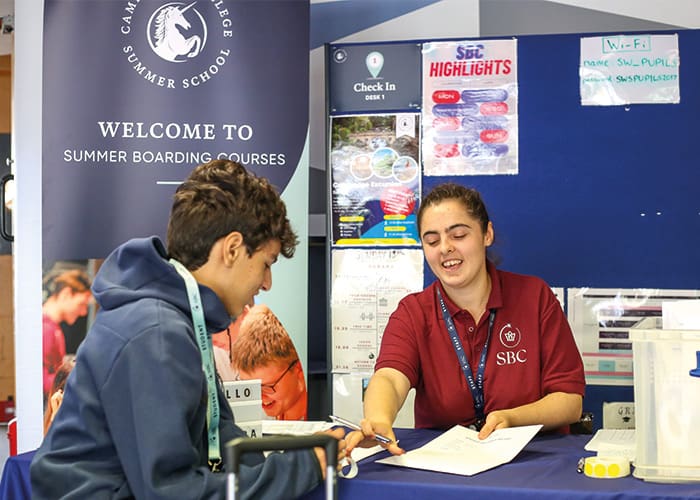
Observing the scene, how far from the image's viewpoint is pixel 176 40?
11.6ft

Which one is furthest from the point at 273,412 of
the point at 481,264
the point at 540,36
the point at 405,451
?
the point at 540,36

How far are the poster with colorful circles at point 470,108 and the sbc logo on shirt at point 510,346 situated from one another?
1.27 meters

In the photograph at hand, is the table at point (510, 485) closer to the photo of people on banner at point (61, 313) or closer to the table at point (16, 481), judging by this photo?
the table at point (16, 481)

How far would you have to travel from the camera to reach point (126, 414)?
5.12ft

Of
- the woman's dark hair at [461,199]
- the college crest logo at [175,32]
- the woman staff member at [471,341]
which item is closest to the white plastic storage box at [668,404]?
the woman staff member at [471,341]

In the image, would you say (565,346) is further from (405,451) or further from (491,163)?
(491,163)

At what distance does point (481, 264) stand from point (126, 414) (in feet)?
4.34

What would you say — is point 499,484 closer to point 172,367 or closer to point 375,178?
point 172,367

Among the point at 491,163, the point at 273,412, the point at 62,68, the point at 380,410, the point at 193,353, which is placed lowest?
the point at 273,412

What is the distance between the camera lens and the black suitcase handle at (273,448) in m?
1.16

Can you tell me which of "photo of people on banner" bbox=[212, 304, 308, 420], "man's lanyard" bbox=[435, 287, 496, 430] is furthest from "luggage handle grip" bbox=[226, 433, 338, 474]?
"photo of people on banner" bbox=[212, 304, 308, 420]

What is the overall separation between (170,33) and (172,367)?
2251 millimetres

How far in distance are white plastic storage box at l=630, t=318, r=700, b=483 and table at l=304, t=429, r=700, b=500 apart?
40 millimetres

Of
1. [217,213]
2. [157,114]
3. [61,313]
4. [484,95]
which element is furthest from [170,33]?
[217,213]
